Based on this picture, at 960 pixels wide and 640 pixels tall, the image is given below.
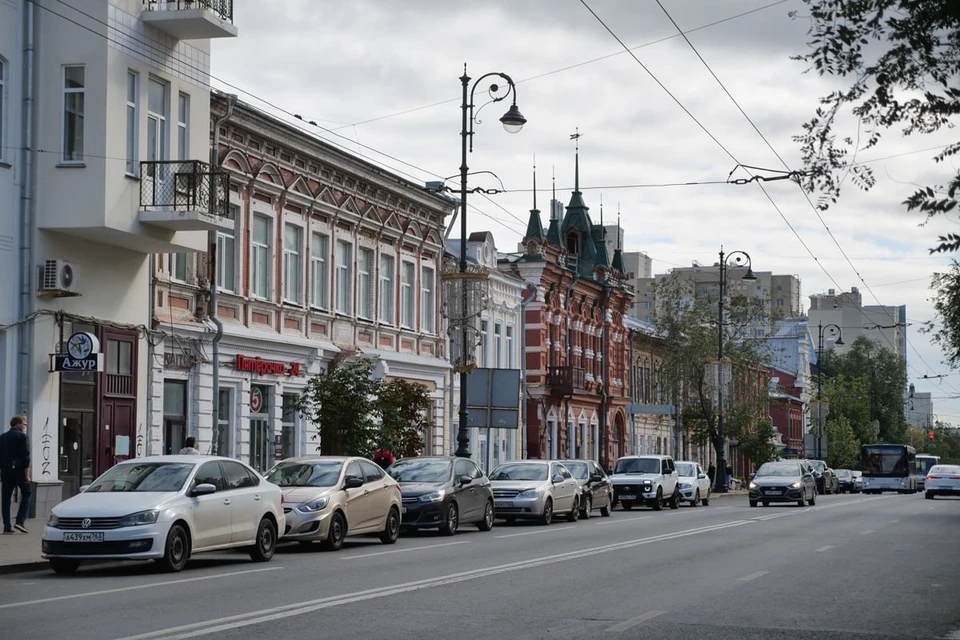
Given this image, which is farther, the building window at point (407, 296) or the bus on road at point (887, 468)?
the bus on road at point (887, 468)

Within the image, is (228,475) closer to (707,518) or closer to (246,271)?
(246,271)

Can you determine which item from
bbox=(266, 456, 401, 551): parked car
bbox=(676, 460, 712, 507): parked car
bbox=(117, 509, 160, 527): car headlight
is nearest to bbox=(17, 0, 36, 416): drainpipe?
bbox=(266, 456, 401, 551): parked car

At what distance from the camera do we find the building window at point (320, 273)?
3741cm

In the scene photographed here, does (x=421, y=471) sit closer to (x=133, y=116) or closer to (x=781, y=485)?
(x=133, y=116)

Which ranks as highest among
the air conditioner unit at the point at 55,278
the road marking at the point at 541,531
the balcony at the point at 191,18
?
the balcony at the point at 191,18

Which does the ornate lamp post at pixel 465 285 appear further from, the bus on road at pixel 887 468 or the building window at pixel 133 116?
the bus on road at pixel 887 468

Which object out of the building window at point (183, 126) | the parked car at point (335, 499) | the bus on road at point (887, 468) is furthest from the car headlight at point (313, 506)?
the bus on road at point (887, 468)

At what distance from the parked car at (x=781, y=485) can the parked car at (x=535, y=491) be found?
14.5 metres

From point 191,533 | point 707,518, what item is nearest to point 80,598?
point 191,533

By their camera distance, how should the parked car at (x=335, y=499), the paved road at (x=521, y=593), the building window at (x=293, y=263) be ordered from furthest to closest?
1. the building window at (x=293, y=263)
2. the parked car at (x=335, y=499)
3. the paved road at (x=521, y=593)

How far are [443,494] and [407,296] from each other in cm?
1733

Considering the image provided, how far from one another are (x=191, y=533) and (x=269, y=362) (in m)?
15.9

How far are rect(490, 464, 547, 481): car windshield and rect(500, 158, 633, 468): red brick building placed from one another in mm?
23800

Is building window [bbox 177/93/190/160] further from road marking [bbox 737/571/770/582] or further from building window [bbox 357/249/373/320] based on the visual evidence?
road marking [bbox 737/571/770/582]
